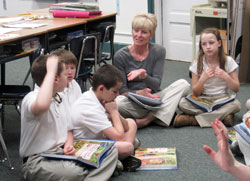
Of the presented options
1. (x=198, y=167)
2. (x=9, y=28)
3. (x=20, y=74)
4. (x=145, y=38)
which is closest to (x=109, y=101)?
(x=198, y=167)

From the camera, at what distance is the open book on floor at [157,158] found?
8.51 ft

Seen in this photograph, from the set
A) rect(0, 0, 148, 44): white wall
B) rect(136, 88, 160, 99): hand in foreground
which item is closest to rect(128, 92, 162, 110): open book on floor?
rect(136, 88, 160, 99): hand in foreground

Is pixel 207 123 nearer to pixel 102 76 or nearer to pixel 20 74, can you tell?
pixel 102 76

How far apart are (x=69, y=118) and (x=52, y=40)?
1.61 metres

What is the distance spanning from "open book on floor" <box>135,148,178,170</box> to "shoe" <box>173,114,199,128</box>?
501 millimetres

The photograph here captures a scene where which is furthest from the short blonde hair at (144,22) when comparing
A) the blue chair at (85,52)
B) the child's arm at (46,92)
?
the child's arm at (46,92)

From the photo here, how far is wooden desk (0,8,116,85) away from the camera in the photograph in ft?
10.6

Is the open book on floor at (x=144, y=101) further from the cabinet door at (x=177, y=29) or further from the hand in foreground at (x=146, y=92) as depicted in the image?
the cabinet door at (x=177, y=29)

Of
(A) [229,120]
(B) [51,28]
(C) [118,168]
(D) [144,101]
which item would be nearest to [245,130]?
(A) [229,120]

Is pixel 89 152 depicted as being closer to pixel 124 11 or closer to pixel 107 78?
pixel 107 78

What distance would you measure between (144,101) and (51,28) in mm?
1035

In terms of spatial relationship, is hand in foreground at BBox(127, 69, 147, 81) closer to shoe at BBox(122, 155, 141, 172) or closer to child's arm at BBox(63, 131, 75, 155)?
shoe at BBox(122, 155, 141, 172)

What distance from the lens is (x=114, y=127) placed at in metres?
2.52

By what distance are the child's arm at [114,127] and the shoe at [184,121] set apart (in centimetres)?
79
